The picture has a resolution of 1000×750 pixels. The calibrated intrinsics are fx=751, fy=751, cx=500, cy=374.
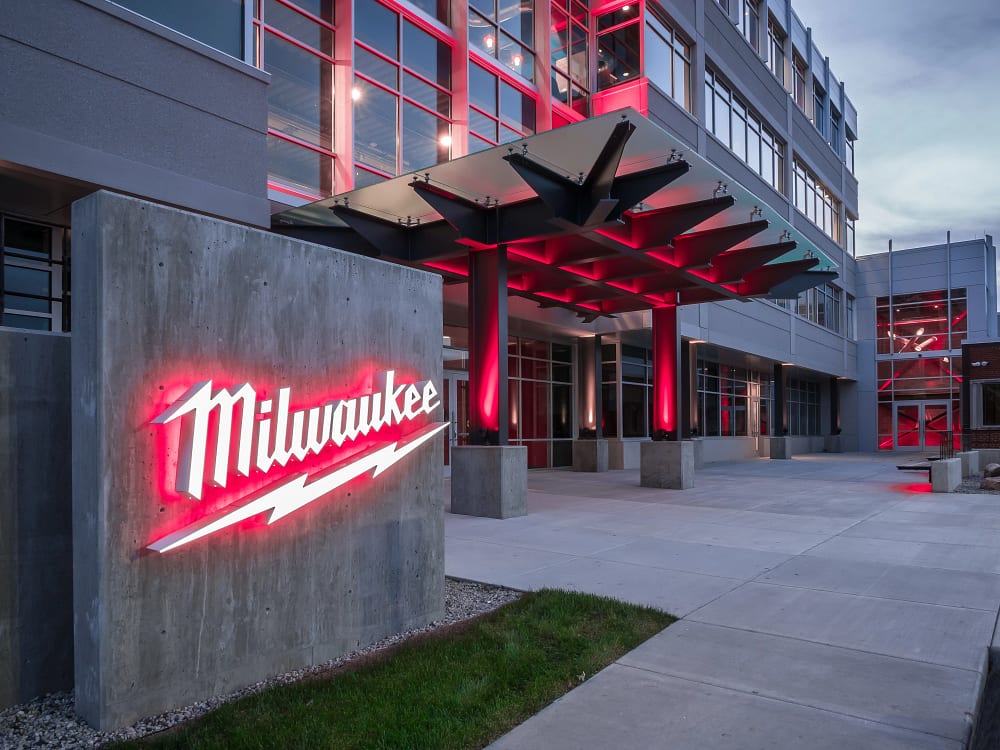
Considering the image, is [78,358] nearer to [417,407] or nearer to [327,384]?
[327,384]

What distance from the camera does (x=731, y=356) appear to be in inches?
1216

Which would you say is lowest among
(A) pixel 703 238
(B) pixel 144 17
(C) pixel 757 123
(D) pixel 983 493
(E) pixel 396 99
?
(D) pixel 983 493

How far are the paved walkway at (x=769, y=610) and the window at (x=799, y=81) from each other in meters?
28.2

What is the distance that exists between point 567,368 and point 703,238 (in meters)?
11.3

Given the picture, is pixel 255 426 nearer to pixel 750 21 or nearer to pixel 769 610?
pixel 769 610

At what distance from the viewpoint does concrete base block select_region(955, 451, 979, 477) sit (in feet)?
67.9

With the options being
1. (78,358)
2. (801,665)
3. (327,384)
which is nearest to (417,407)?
(327,384)

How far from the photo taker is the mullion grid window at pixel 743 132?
2641 centimetres

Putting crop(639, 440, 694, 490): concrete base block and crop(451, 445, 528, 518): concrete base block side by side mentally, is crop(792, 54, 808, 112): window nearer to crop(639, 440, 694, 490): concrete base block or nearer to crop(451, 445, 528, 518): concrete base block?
crop(639, 440, 694, 490): concrete base block

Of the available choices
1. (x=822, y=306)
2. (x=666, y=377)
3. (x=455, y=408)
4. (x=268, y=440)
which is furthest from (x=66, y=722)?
(x=822, y=306)

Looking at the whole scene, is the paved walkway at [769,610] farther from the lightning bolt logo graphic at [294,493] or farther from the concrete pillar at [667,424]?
the concrete pillar at [667,424]

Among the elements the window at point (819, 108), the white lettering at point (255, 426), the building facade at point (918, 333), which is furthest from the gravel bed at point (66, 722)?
the building facade at point (918, 333)

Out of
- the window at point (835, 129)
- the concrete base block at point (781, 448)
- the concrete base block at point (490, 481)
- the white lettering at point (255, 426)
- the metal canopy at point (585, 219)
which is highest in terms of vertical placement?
the window at point (835, 129)

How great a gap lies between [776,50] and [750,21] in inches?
154
